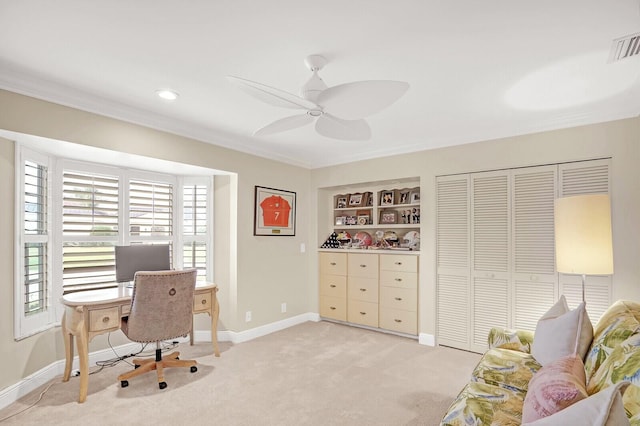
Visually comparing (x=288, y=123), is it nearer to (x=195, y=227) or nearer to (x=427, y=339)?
(x=195, y=227)

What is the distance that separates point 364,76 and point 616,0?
52.5 inches

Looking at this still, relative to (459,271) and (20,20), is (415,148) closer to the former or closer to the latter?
(459,271)

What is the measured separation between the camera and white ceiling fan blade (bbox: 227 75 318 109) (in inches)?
69.0

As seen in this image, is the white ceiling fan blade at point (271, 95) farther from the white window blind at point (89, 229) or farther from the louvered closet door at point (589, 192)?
the louvered closet door at point (589, 192)

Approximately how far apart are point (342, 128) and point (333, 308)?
3.16 m

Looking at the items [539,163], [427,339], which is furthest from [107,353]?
[539,163]

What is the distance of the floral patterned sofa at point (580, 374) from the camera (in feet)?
3.89

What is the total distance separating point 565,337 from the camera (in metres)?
1.91

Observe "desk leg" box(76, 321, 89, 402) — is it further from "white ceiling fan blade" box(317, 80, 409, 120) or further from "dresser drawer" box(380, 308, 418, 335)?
"dresser drawer" box(380, 308, 418, 335)

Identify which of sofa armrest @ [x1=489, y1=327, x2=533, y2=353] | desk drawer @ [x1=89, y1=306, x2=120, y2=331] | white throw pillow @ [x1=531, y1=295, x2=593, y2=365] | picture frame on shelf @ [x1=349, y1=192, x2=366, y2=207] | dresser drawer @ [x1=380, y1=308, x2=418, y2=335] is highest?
picture frame on shelf @ [x1=349, y1=192, x2=366, y2=207]

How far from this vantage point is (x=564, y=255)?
8.80 ft

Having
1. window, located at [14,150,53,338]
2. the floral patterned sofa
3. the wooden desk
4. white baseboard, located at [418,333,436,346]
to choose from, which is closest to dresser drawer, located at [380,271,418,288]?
white baseboard, located at [418,333,436,346]

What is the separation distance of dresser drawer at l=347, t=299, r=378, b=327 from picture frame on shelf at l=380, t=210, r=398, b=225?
44.0 inches

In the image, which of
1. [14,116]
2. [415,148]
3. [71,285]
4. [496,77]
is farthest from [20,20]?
[415,148]
